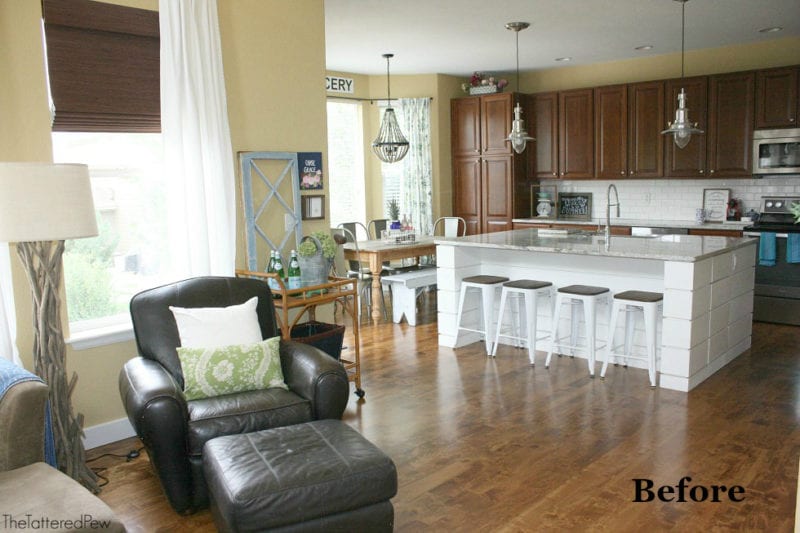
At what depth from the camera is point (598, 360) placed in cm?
530

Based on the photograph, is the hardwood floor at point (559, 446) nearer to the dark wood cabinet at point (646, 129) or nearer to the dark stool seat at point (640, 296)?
Result: the dark stool seat at point (640, 296)

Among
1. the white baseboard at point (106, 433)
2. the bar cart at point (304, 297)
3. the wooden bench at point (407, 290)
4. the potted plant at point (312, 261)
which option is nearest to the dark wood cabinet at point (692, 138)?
the wooden bench at point (407, 290)

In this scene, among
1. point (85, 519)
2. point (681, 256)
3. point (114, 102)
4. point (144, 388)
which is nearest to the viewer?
point (85, 519)

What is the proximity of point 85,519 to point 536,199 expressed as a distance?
7370 mm

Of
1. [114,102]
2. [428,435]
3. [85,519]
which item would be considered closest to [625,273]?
[428,435]

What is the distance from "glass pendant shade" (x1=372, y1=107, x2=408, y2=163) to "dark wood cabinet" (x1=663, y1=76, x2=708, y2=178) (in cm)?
289

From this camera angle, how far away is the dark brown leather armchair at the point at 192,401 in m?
2.92

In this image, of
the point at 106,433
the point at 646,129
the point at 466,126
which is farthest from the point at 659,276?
the point at 466,126

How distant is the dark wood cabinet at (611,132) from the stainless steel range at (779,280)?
1.70 m

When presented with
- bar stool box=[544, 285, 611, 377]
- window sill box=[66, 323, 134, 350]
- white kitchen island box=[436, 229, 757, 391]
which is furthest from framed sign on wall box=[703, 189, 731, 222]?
window sill box=[66, 323, 134, 350]

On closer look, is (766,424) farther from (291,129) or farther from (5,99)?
(5,99)

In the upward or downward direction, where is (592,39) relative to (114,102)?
upward

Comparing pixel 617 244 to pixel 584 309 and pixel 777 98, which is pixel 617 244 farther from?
pixel 777 98

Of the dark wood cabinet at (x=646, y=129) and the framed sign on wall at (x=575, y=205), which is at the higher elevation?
the dark wood cabinet at (x=646, y=129)
